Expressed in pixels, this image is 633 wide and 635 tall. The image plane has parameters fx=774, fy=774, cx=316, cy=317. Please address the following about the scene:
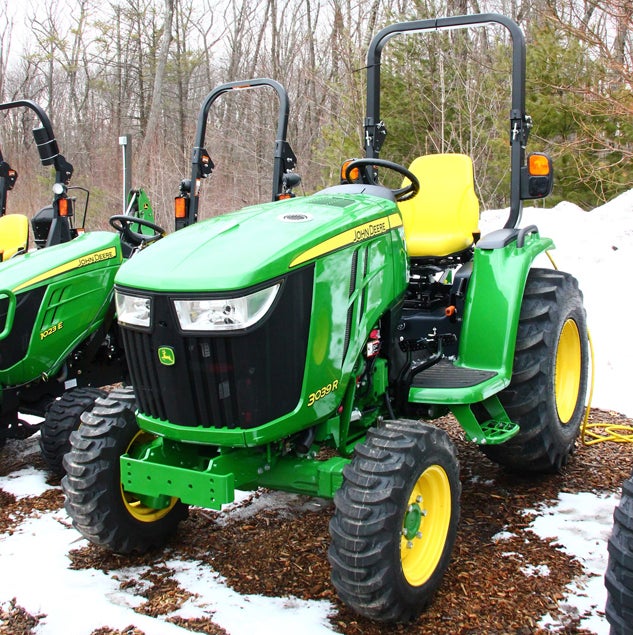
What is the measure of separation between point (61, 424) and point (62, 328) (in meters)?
0.62

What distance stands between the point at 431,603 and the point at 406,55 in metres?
10.2

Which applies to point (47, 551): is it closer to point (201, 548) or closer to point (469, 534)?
point (201, 548)

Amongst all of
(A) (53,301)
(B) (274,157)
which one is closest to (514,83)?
(B) (274,157)

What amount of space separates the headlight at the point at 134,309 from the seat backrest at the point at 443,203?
174 cm

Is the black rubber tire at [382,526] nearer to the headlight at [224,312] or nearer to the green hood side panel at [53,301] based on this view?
the headlight at [224,312]

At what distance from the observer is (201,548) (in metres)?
3.40

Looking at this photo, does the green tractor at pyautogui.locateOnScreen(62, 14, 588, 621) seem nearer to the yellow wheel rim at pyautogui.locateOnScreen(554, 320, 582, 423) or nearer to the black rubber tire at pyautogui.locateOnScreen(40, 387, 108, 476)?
the yellow wheel rim at pyautogui.locateOnScreen(554, 320, 582, 423)

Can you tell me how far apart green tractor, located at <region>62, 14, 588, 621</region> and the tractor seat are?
9.75ft

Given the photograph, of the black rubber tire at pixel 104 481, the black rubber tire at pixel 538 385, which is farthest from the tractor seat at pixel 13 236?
the black rubber tire at pixel 538 385

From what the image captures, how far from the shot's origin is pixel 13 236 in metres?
5.84

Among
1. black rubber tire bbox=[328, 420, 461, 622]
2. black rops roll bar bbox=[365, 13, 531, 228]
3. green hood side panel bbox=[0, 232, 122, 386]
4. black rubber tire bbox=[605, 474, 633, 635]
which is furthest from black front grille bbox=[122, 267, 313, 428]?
green hood side panel bbox=[0, 232, 122, 386]

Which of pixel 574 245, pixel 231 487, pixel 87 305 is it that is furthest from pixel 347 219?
pixel 574 245

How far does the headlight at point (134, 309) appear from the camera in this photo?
2.70m

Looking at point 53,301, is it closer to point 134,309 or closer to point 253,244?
point 134,309
